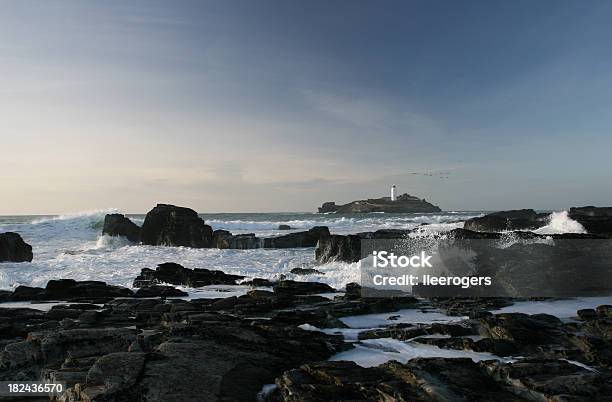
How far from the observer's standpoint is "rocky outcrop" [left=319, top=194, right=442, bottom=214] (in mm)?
118000

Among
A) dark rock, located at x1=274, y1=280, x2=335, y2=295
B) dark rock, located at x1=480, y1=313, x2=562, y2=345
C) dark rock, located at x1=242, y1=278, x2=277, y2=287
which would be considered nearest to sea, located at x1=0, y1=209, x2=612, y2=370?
dark rock, located at x1=242, y1=278, x2=277, y2=287

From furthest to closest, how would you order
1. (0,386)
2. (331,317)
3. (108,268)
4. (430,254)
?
1. (108,268)
2. (430,254)
3. (331,317)
4. (0,386)

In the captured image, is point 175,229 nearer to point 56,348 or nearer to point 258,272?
point 258,272

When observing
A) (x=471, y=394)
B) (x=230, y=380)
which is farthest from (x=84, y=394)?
(x=471, y=394)

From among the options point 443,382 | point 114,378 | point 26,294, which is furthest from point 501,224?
point 114,378

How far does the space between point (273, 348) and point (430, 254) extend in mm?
13113

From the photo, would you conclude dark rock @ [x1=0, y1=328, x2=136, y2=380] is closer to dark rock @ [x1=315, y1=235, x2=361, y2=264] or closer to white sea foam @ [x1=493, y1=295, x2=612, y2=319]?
white sea foam @ [x1=493, y1=295, x2=612, y2=319]

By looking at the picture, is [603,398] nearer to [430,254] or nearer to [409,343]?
[409,343]

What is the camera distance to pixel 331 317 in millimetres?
11562

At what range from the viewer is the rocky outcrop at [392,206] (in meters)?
118

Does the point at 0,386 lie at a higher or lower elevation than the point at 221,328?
lower

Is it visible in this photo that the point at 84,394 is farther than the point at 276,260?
No

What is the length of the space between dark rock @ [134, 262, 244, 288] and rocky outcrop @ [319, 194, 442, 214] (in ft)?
322

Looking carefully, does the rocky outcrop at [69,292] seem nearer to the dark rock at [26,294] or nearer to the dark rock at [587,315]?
the dark rock at [26,294]
